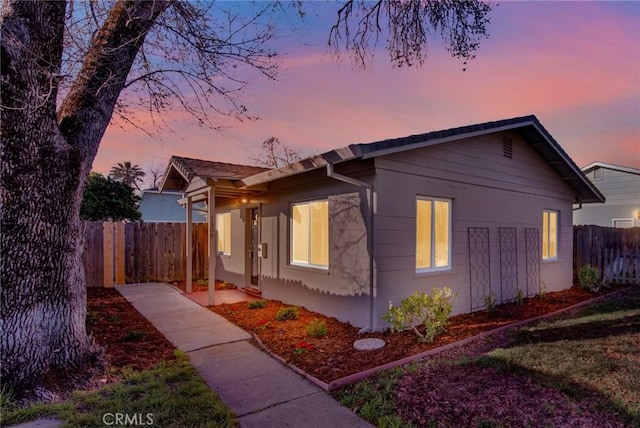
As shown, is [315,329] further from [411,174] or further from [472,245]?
[472,245]

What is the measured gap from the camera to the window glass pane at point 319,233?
6734 mm

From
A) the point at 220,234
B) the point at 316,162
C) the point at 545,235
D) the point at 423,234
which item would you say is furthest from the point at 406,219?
the point at 220,234

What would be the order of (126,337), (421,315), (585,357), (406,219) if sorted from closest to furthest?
(585,357)
(126,337)
(421,315)
(406,219)

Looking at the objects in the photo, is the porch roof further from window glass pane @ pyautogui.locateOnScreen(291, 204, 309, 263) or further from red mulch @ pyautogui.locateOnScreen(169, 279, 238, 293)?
red mulch @ pyautogui.locateOnScreen(169, 279, 238, 293)

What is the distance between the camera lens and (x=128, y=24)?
4.07 metres

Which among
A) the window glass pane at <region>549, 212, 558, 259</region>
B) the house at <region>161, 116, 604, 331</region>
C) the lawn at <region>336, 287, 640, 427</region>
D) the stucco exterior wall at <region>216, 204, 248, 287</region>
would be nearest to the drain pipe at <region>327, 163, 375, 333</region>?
the house at <region>161, 116, 604, 331</region>

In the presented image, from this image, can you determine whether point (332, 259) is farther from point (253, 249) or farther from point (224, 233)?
point (224, 233)

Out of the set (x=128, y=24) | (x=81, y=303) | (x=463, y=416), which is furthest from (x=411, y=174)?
(x=81, y=303)

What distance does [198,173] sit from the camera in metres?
7.61

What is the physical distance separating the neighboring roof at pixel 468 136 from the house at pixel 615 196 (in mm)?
7088

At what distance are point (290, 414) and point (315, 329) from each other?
2325 mm

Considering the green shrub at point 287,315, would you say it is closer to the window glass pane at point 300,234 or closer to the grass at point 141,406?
the window glass pane at point 300,234

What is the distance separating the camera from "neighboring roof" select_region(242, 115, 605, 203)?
Result: 5.17 metres

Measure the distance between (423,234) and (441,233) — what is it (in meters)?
0.50
